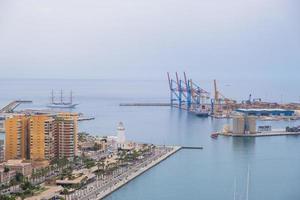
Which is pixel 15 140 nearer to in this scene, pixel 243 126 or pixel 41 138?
pixel 41 138

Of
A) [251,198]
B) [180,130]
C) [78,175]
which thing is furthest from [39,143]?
[180,130]

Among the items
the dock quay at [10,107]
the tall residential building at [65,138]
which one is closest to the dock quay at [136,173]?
the tall residential building at [65,138]

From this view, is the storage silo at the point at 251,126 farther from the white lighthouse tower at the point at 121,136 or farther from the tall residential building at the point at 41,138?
the tall residential building at the point at 41,138

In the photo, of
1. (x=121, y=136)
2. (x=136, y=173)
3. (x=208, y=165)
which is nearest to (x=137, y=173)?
(x=136, y=173)

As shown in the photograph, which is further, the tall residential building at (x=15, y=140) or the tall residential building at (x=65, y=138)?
the tall residential building at (x=65, y=138)

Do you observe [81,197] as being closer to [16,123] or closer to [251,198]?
[251,198]

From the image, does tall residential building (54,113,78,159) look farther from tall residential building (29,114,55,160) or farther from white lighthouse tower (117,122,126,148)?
white lighthouse tower (117,122,126,148)
